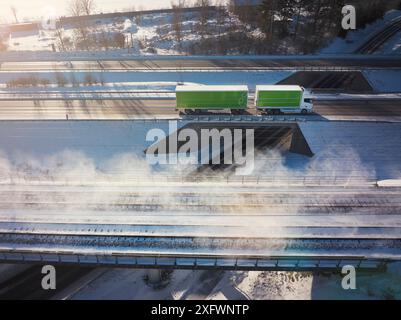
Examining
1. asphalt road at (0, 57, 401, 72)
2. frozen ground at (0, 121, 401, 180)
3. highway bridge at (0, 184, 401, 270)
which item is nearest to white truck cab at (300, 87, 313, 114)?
frozen ground at (0, 121, 401, 180)

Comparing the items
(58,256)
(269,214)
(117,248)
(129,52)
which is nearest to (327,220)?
(269,214)

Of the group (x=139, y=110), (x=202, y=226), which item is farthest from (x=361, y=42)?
(x=202, y=226)

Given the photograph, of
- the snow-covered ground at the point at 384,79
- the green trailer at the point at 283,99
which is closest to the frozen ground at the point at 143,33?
the snow-covered ground at the point at 384,79

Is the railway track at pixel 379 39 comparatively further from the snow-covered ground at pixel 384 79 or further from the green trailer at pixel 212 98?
the green trailer at pixel 212 98

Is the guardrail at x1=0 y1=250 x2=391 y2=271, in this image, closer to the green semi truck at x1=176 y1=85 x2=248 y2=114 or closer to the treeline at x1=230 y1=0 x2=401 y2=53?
the green semi truck at x1=176 y1=85 x2=248 y2=114

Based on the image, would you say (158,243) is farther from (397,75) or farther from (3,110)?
(397,75)
